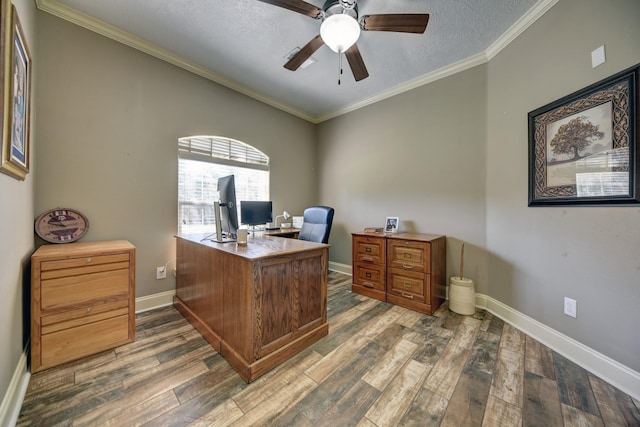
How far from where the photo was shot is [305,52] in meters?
2.02

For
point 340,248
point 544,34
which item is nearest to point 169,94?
point 340,248

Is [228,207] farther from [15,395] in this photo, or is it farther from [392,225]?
[392,225]

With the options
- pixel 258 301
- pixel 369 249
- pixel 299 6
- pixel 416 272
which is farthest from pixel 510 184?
pixel 258 301

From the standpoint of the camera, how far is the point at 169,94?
A: 8.32ft

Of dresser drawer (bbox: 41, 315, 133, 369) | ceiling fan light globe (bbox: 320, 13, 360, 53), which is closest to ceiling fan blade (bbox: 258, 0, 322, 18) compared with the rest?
ceiling fan light globe (bbox: 320, 13, 360, 53)

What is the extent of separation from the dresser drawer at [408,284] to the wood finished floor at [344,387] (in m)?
0.52

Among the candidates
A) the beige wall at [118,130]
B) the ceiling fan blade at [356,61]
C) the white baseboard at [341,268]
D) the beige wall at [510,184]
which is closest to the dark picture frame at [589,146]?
the beige wall at [510,184]

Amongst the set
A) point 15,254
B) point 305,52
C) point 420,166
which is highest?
point 305,52

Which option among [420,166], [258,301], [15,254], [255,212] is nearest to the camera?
[15,254]

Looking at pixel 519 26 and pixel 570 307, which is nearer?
pixel 570 307

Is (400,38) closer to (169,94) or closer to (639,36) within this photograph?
(639,36)

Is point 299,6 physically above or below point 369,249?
above

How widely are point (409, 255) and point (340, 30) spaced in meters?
2.17

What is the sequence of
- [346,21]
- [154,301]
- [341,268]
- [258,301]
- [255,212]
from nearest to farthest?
[258,301] < [346,21] < [154,301] < [255,212] < [341,268]
